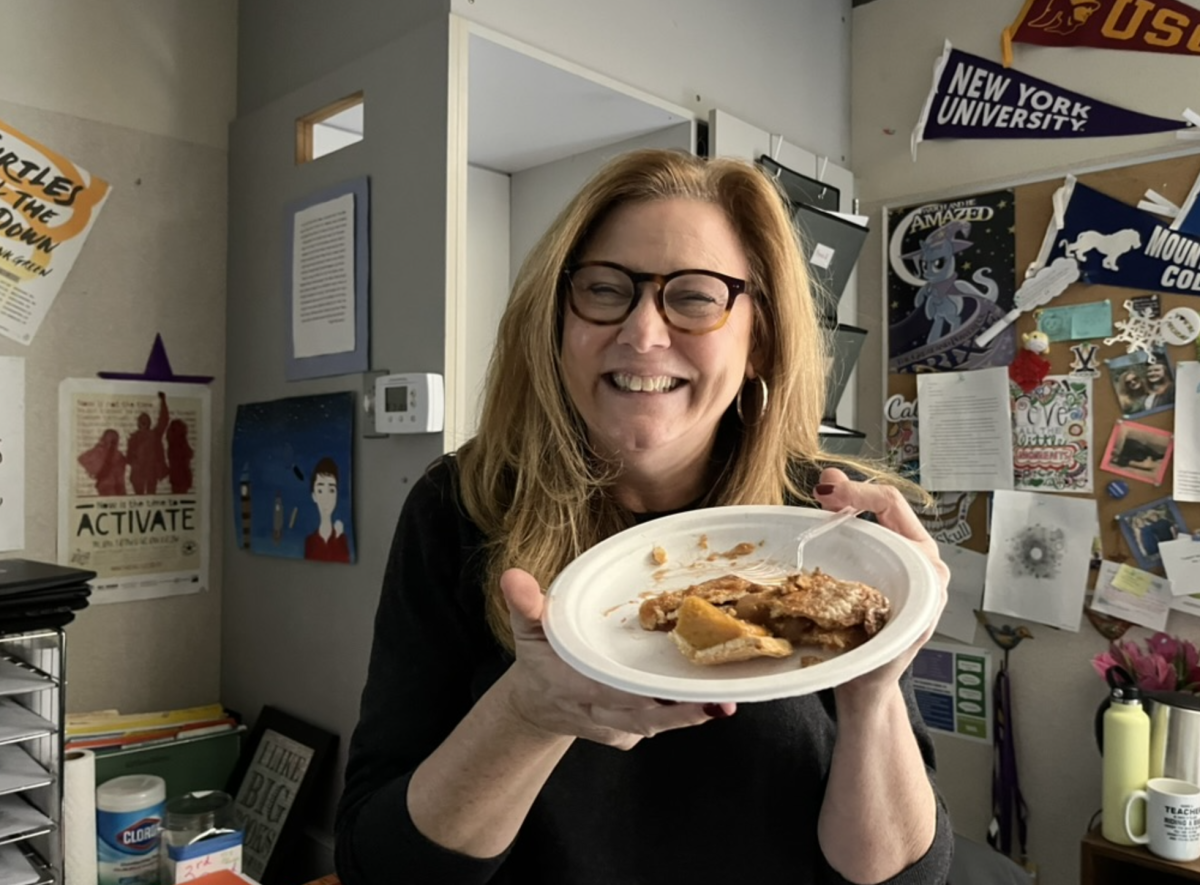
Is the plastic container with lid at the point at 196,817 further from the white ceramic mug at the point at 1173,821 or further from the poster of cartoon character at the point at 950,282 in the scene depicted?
the poster of cartoon character at the point at 950,282

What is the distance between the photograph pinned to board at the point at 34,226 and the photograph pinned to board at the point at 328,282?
34cm

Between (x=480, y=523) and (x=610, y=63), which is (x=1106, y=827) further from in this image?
(x=610, y=63)

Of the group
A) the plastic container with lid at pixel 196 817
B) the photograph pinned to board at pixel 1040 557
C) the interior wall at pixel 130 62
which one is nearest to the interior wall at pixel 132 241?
the interior wall at pixel 130 62

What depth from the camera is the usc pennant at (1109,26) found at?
68.7 inches

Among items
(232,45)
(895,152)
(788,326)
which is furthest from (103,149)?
(895,152)

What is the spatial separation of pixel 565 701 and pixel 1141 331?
1.63 meters

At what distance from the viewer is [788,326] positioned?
0.95m

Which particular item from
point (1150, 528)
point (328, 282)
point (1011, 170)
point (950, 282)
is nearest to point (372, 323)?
point (328, 282)

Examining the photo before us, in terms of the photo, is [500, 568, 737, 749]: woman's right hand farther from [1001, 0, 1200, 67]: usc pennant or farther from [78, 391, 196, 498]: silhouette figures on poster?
[1001, 0, 1200, 67]: usc pennant

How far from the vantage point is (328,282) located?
1.47 m

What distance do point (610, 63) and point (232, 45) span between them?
2.42ft

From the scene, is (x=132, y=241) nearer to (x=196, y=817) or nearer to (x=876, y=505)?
(x=196, y=817)

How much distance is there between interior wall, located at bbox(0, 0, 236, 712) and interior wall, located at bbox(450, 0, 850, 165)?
65 cm

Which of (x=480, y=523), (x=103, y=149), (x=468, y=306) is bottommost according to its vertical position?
(x=480, y=523)
